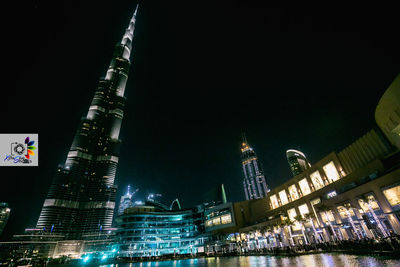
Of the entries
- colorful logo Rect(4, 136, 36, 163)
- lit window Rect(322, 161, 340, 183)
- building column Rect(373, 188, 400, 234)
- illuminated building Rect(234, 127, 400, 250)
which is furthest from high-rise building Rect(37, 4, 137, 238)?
building column Rect(373, 188, 400, 234)

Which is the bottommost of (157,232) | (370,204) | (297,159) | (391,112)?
(370,204)

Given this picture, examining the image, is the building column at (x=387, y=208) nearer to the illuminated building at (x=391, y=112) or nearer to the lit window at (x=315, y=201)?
the illuminated building at (x=391, y=112)

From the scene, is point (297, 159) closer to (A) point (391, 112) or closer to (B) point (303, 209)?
(B) point (303, 209)

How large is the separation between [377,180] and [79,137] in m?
189

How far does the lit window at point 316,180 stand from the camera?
46.9 metres

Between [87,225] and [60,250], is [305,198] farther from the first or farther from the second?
[87,225]

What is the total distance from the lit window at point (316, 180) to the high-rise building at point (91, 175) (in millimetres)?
149532

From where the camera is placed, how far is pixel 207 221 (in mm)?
86312

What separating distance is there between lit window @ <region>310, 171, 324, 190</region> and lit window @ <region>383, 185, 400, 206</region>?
17.8m

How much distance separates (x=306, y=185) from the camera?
51594mm

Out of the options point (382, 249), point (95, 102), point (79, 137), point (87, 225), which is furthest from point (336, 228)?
point (95, 102)

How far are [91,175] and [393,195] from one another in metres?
179

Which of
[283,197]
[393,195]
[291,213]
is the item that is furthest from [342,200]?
[283,197]

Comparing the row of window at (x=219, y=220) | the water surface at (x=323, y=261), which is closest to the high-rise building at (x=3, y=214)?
the row of window at (x=219, y=220)
